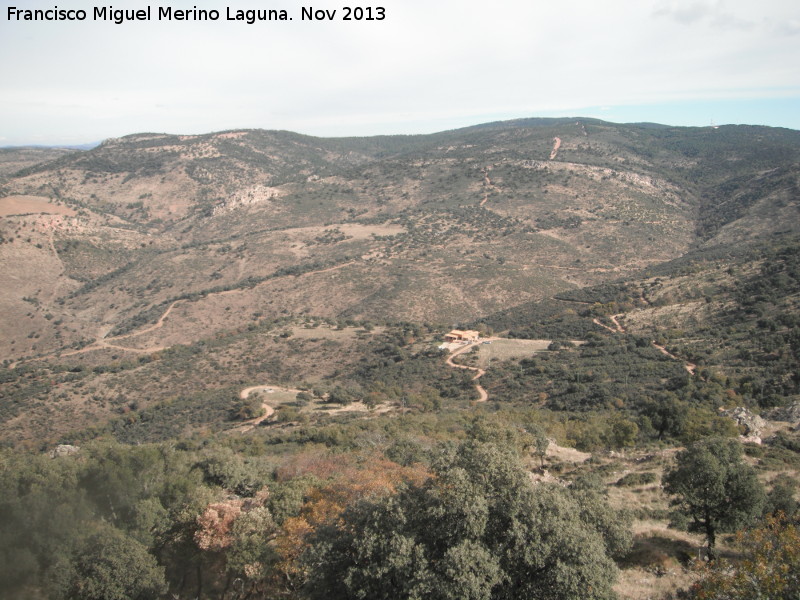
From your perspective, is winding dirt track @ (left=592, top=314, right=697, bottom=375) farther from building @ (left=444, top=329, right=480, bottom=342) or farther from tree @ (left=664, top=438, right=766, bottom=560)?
tree @ (left=664, top=438, right=766, bottom=560)

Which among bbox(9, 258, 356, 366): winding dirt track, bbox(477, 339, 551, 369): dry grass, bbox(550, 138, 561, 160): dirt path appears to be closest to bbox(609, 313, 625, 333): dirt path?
bbox(477, 339, 551, 369): dry grass

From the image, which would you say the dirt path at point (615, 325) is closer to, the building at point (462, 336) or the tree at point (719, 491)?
the building at point (462, 336)

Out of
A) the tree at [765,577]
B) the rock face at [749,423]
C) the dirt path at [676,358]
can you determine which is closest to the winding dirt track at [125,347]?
the dirt path at [676,358]

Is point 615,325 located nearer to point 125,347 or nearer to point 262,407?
point 262,407

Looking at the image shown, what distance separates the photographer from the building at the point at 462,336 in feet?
189

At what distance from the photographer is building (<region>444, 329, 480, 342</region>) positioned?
189 ft

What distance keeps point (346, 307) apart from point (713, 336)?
48053 mm

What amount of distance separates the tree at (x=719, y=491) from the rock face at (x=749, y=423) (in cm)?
1229

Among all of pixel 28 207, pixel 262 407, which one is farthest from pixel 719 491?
pixel 28 207

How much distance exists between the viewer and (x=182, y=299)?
8212cm

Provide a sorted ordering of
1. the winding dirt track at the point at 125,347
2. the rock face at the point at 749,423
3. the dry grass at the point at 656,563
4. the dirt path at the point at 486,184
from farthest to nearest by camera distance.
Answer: the dirt path at the point at 486,184, the winding dirt track at the point at 125,347, the rock face at the point at 749,423, the dry grass at the point at 656,563

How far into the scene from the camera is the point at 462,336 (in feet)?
190

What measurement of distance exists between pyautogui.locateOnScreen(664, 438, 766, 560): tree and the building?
137ft

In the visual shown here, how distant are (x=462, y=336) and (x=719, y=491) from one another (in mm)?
43368
